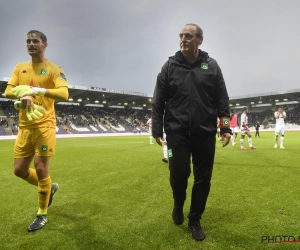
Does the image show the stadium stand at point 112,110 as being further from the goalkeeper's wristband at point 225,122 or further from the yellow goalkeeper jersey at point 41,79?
the goalkeeper's wristband at point 225,122

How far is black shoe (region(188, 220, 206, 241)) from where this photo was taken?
2.71 meters

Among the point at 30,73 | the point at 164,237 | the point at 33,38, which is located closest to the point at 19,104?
the point at 30,73

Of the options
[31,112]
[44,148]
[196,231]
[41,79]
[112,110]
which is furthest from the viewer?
[112,110]

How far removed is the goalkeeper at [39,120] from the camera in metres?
3.24

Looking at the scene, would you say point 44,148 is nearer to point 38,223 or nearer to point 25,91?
point 25,91

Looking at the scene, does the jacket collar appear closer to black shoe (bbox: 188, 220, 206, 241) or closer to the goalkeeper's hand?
the goalkeeper's hand

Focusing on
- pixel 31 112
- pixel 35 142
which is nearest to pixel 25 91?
pixel 31 112

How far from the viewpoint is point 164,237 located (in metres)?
2.78

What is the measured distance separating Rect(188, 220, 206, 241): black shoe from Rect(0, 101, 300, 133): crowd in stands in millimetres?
43514

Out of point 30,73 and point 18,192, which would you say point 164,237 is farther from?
point 18,192

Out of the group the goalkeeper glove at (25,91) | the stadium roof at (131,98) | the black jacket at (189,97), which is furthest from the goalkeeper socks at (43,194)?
the stadium roof at (131,98)

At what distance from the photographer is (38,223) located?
3154 millimetres

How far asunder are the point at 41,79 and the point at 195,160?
7.67 feet

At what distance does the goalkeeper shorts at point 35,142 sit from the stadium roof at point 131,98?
137 ft
